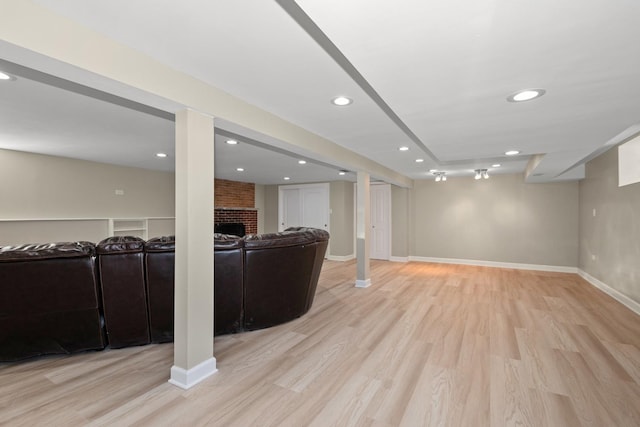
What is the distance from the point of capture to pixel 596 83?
189 cm

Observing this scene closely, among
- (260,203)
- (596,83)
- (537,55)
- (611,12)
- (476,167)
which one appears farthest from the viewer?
(260,203)

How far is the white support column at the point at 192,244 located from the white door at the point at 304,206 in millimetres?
5773

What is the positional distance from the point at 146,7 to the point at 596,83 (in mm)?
2589

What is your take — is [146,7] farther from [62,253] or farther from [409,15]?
[62,253]

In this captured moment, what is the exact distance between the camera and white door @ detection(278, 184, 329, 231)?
8.02 metres

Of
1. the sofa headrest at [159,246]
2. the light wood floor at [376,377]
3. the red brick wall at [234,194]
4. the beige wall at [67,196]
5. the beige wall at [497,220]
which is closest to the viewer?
the light wood floor at [376,377]

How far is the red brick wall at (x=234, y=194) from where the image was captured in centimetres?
737

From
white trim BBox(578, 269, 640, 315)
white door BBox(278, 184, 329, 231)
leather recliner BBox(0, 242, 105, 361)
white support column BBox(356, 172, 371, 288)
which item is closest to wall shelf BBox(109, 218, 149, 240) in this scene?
white door BBox(278, 184, 329, 231)

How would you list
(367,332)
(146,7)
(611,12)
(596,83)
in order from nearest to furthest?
(611,12) → (146,7) → (596,83) → (367,332)

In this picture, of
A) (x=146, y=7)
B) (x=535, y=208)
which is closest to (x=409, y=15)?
(x=146, y=7)

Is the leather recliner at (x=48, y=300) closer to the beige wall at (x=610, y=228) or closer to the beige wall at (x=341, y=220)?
the beige wall at (x=341, y=220)

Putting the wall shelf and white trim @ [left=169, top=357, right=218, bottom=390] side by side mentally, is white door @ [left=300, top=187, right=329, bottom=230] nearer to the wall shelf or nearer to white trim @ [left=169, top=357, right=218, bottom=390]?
the wall shelf

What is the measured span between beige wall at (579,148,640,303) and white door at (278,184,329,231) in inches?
208

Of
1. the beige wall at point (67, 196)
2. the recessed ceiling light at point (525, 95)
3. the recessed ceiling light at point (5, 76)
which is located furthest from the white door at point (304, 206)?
the recessed ceiling light at point (5, 76)
